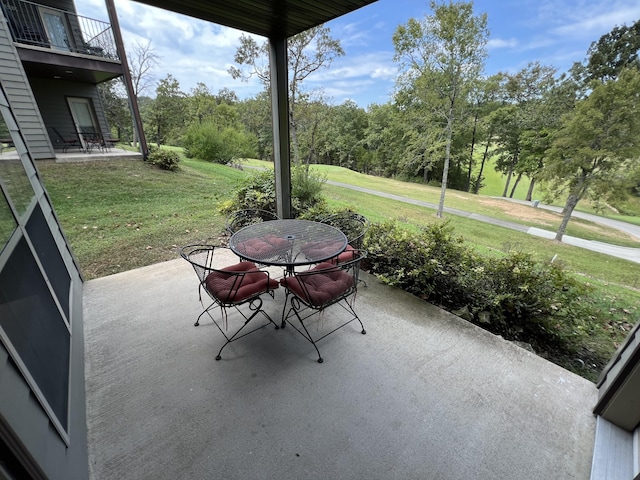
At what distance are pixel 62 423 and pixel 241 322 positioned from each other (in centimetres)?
119

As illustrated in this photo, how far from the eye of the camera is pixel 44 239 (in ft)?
6.27

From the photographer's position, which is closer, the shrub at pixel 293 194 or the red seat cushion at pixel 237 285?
the red seat cushion at pixel 237 285

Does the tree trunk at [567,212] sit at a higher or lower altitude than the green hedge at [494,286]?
higher

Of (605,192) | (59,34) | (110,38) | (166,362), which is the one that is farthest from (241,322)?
(59,34)

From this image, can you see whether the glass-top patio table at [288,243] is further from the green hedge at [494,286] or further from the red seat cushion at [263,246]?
the green hedge at [494,286]

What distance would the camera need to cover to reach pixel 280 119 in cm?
315

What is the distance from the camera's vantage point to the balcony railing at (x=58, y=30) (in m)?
5.86

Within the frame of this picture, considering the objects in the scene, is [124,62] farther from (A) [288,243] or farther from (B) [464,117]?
(B) [464,117]

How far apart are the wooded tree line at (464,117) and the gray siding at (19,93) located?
4.50 m

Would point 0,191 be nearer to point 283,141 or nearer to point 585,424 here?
point 283,141

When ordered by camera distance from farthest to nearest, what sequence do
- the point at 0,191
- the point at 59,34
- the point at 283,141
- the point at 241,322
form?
1. the point at 59,34
2. the point at 283,141
3. the point at 241,322
4. the point at 0,191

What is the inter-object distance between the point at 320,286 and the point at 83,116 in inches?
384

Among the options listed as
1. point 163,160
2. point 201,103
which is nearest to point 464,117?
point 163,160

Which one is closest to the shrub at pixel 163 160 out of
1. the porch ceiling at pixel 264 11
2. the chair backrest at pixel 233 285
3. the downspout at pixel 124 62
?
the downspout at pixel 124 62
